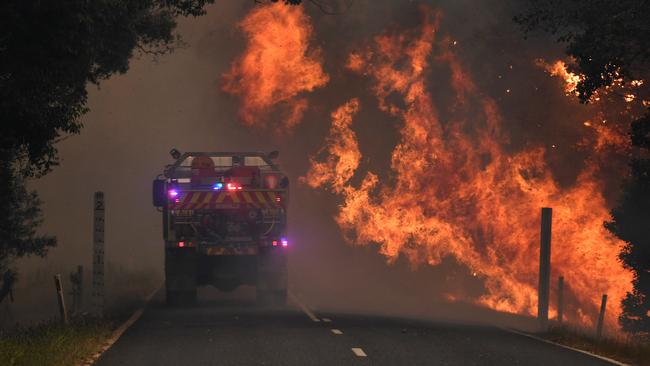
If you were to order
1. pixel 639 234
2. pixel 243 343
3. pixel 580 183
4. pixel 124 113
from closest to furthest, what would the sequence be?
1. pixel 243 343
2. pixel 639 234
3. pixel 580 183
4. pixel 124 113

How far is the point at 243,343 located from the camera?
18.9 m

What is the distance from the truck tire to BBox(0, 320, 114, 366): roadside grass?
7.20m

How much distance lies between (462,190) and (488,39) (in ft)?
21.2

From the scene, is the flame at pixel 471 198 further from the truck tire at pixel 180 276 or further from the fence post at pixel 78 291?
the truck tire at pixel 180 276

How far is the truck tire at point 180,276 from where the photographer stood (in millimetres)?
29125

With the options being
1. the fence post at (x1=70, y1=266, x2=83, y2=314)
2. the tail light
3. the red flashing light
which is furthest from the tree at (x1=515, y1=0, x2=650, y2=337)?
the fence post at (x1=70, y1=266, x2=83, y2=314)

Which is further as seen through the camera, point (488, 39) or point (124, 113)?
point (124, 113)

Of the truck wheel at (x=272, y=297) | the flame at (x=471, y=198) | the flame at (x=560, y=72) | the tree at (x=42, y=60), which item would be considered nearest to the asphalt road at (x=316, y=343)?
the tree at (x=42, y=60)

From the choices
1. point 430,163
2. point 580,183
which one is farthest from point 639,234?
point 430,163

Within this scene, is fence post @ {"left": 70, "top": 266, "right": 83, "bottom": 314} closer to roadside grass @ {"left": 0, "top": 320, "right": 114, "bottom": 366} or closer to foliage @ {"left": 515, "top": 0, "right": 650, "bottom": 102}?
roadside grass @ {"left": 0, "top": 320, "right": 114, "bottom": 366}

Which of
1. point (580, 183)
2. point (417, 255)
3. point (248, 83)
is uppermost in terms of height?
point (248, 83)

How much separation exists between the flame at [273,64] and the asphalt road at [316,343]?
25.0m

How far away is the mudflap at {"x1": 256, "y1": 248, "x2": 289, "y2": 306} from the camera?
96.9ft

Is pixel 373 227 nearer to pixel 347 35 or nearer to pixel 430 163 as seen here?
pixel 430 163
